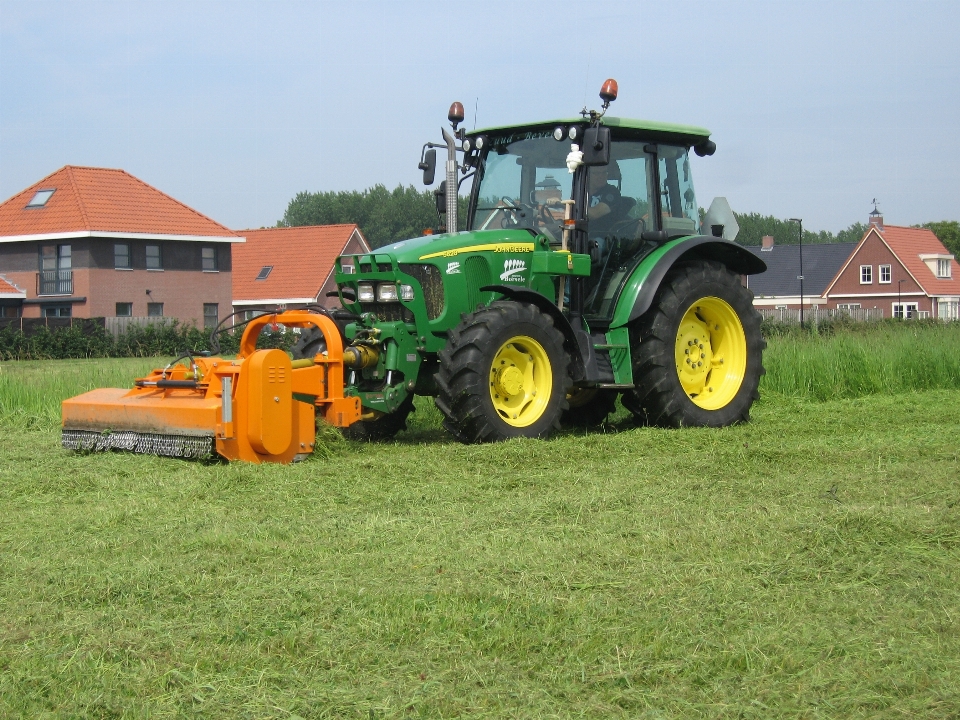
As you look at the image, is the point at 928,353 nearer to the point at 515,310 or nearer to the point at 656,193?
the point at 656,193

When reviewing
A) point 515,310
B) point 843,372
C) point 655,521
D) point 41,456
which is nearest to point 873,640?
point 655,521

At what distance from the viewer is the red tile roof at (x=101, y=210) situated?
42281mm

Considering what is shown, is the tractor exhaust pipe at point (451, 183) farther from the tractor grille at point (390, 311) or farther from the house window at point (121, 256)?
the house window at point (121, 256)

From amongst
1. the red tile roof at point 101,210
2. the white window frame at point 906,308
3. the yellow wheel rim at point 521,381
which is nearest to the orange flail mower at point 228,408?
the yellow wheel rim at point 521,381

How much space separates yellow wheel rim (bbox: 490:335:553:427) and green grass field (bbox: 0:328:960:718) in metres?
0.81

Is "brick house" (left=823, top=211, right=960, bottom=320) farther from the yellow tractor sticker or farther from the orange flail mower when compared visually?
the orange flail mower

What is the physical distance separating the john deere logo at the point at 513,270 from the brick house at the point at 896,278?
5573cm

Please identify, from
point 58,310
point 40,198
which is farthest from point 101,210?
point 58,310

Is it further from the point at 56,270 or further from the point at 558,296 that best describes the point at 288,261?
the point at 558,296

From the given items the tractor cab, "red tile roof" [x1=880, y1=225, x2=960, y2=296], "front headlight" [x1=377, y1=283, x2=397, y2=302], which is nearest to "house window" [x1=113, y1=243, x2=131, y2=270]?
the tractor cab

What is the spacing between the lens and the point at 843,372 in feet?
42.7

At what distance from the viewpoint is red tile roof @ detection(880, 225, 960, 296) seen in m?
62.0

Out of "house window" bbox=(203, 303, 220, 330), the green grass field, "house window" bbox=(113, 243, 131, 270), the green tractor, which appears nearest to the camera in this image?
the green grass field

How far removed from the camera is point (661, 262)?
922 cm
